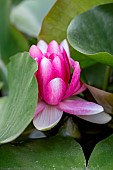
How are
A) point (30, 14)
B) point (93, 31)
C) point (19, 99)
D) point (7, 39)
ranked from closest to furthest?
1. point (19, 99)
2. point (93, 31)
3. point (7, 39)
4. point (30, 14)

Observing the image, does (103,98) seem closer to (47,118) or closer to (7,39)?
(47,118)

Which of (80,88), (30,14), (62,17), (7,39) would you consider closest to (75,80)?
(80,88)

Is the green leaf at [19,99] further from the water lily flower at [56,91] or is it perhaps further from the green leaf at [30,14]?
the green leaf at [30,14]

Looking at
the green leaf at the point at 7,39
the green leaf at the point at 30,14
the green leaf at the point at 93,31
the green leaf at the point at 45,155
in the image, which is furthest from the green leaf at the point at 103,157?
the green leaf at the point at 30,14

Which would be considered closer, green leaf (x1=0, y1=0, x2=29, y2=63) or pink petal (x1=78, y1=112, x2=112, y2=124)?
pink petal (x1=78, y1=112, x2=112, y2=124)

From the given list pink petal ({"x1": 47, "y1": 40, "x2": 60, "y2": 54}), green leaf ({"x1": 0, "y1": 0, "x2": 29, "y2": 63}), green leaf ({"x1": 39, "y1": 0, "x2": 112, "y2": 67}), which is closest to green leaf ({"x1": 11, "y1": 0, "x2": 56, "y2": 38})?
green leaf ({"x1": 0, "y1": 0, "x2": 29, "y2": 63})

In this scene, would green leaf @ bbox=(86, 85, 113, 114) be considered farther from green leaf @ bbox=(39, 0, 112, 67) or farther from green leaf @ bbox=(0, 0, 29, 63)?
green leaf @ bbox=(0, 0, 29, 63)

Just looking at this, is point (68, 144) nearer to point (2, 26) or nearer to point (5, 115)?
point (5, 115)
